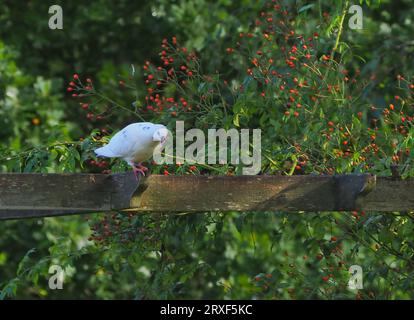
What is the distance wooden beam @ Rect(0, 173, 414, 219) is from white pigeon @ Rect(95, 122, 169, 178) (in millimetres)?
156

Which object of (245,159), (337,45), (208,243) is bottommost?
(208,243)

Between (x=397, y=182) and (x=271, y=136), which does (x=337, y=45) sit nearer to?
(x=271, y=136)

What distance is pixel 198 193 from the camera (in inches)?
132

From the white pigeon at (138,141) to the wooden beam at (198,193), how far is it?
0.16 meters

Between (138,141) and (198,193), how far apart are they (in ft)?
→ 1.17

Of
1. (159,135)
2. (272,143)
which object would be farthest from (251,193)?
(272,143)

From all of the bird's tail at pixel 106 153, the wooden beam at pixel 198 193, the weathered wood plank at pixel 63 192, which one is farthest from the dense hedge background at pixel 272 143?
the weathered wood plank at pixel 63 192

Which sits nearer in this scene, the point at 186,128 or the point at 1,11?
the point at 186,128

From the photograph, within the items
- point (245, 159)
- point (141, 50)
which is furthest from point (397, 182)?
point (141, 50)

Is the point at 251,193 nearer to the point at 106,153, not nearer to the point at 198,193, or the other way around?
the point at 198,193

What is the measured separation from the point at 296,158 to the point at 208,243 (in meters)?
1.54

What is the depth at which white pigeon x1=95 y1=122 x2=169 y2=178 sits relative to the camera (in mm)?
3506

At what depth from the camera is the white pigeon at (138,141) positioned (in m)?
3.51
